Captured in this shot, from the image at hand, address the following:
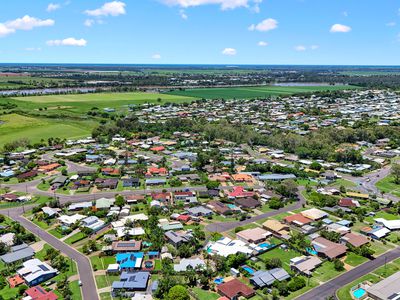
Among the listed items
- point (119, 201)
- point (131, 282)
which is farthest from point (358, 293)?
point (119, 201)

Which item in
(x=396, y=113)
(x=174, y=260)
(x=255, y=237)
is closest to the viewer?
(x=174, y=260)

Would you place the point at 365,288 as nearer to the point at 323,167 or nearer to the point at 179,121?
the point at 323,167

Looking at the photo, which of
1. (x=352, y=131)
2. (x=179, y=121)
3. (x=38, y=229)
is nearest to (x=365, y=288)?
(x=38, y=229)

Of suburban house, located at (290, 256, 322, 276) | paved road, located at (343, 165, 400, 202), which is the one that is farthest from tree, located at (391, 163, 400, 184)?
suburban house, located at (290, 256, 322, 276)

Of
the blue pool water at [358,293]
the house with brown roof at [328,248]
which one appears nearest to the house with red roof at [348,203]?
the house with brown roof at [328,248]

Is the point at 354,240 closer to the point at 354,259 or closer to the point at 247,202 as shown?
the point at 354,259

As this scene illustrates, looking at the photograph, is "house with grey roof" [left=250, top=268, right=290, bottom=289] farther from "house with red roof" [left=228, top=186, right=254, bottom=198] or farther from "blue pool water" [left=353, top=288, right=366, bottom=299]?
"house with red roof" [left=228, top=186, right=254, bottom=198]
